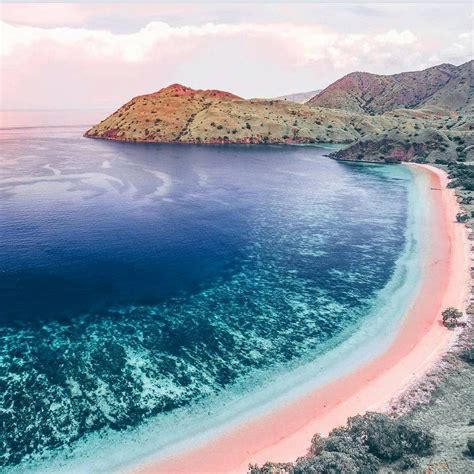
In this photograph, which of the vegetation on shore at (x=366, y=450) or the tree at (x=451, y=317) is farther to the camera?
the tree at (x=451, y=317)

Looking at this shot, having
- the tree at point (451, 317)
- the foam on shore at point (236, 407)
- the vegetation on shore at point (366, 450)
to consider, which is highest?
the tree at point (451, 317)

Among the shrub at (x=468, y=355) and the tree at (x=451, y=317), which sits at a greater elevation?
the tree at (x=451, y=317)

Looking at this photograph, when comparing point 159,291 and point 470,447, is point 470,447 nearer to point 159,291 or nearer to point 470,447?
point 470,447

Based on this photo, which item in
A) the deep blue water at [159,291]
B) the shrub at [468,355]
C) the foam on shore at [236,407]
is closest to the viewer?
the foam on shore at [236,407]

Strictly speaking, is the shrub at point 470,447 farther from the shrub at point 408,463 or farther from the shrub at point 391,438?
the shrub at point 408,463

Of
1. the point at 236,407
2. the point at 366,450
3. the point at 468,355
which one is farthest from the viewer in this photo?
the point at 468,355

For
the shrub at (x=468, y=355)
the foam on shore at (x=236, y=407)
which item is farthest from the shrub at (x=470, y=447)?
the shrub at (x=468, y=355)

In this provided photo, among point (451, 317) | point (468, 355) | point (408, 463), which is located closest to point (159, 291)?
point (451, 317)
